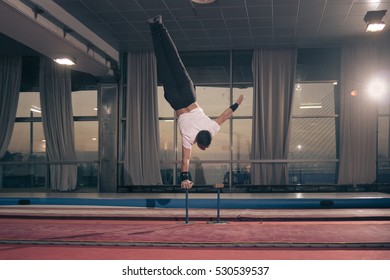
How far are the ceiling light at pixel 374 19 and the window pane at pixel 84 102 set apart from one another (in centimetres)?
705

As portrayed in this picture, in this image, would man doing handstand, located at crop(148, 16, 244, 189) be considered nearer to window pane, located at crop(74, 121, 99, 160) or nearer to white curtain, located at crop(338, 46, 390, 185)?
white curtain, located at crop(338, 46, 390, 185)

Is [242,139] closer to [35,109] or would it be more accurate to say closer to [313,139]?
[313,139]

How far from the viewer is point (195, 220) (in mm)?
6469

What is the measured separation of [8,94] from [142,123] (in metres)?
3.75

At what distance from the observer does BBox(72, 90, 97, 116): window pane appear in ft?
38.9

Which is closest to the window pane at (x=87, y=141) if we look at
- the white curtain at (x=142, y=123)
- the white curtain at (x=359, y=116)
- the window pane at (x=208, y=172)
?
the white curtain at (x=142, y=123)

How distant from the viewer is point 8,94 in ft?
38.3

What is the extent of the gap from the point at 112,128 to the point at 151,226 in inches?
232

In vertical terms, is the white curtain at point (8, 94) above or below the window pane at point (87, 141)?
above

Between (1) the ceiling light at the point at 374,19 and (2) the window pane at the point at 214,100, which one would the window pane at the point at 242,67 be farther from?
(1) the ceiling light at the point at 374,19

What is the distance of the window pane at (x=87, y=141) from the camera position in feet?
38.4

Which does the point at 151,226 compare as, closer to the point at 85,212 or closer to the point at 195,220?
the point at 195,220
